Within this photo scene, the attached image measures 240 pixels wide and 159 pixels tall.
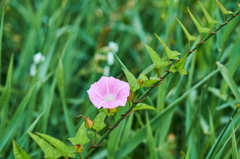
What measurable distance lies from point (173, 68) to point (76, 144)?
0.30 m

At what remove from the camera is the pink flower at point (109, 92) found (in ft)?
1.73

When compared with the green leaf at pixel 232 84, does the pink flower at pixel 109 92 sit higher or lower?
higher

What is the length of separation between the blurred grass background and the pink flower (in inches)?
6.7

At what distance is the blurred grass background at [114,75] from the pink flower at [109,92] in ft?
0.56

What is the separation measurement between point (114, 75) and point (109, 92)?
2.78 feet

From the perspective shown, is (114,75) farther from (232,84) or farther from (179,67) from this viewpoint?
(179,67)

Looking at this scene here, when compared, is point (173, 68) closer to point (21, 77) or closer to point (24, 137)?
point (24, 137)

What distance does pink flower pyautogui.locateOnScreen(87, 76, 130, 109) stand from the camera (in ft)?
1.73

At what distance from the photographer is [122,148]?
0.83 m

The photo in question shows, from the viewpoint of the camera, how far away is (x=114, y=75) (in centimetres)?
147

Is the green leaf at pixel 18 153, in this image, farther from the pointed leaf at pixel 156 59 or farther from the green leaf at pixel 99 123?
the pointed leaf at pixel 156 59

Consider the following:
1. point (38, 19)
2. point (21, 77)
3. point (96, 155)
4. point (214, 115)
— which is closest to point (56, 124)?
point (96, 155)

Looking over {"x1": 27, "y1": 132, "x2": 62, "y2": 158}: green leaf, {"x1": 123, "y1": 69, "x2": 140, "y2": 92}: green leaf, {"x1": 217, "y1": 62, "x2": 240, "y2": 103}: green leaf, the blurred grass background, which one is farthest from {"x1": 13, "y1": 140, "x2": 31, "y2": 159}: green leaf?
{"x1": 217, "y1": 62, "x2": 240, "y2": 103}: green leaf

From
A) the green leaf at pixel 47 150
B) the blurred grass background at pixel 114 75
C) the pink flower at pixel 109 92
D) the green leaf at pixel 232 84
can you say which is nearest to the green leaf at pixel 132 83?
the pink flower at pixel 109 92
